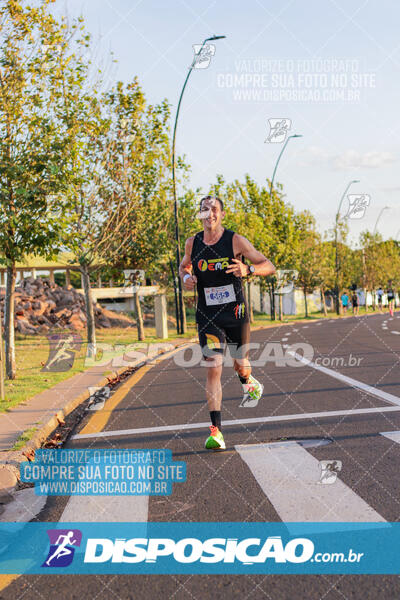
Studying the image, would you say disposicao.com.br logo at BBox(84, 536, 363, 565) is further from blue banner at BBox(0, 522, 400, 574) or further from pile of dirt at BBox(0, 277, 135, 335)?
pile of dirt at BBox(0, 277, 135, 335)

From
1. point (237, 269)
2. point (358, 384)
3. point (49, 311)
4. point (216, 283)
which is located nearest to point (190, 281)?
point (216, 283)

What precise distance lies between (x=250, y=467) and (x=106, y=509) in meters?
1.31

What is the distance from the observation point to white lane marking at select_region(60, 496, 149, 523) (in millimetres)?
4312

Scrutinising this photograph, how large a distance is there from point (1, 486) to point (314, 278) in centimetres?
4661

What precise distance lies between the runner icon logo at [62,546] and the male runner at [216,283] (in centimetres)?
209

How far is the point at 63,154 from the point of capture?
11.5 meters

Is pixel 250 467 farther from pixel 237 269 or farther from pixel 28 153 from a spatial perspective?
pixel 28 153

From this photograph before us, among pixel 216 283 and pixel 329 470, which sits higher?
pixel 216 283

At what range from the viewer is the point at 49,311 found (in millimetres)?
31750

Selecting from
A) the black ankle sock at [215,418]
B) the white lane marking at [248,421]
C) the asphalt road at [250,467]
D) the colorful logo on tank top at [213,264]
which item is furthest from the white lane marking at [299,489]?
the colorful logo on tank top at [213,264]

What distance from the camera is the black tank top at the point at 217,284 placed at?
5.99 m

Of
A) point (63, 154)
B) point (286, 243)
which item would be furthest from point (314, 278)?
point (63, 154)

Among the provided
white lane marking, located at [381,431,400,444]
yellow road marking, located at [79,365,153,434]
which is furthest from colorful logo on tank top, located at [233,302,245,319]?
yellow road marking, located at [79,365,153,434]

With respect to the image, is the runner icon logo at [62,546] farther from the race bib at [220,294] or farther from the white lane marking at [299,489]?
the race bib at [220,294]
